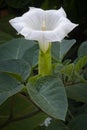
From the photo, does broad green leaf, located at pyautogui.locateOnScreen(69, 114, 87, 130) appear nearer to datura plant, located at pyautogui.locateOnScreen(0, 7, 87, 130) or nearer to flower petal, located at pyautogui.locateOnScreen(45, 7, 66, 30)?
datura plant, located at pyautogui.locateOnScreen(0, 7, 87, 130)

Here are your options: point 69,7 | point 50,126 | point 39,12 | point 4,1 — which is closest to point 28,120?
point 50,126

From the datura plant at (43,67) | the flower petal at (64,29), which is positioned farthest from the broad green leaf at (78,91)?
the flower petal at (64,29)

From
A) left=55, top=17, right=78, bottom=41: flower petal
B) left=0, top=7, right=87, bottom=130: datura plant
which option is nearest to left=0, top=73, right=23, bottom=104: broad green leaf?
left=0, top=7, right=87, bottom=130: datura plant

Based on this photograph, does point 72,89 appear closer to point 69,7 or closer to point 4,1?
point 69,7

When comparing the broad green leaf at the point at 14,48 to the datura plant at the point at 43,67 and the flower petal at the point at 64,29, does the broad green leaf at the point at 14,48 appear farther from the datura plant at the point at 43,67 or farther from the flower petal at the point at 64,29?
the flower petal at the point at 64,29

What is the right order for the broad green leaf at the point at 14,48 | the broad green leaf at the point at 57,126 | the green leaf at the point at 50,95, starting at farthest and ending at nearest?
the broad green leaf at the point at 14,48
the broad green leaf at the point at 57,126
the green leaf at the point at 50,95

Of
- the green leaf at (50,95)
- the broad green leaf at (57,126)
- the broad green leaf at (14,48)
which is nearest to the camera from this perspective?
the green leaf at (50,95)
